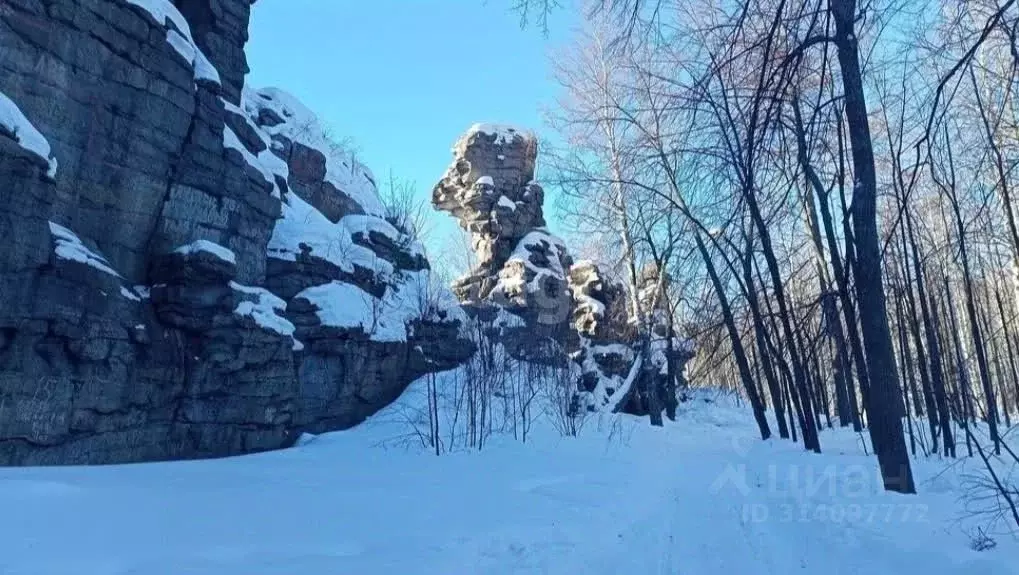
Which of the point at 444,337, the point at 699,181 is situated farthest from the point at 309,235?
the point at 699,181

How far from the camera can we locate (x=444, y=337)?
17.8 metres

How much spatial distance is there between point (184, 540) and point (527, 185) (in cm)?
2498

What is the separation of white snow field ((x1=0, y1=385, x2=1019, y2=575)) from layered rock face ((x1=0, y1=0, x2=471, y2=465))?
1.47 meters

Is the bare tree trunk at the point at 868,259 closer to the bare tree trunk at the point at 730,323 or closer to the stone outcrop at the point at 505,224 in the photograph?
the bare tree trunk at the point at 730,323

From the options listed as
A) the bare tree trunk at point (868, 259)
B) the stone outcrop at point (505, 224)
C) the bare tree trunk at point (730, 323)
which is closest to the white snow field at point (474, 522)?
the bare tree trunk at point (868, 259)

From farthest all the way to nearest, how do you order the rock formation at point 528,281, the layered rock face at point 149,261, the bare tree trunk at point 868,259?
1. the rock formation at point 528,281
2. the layered rock face at point 149,261
3. the bare tree trunk at point 868,259

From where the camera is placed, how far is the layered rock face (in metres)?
7.46

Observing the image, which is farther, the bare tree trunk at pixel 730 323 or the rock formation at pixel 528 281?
the rock formation at pixel 528 281

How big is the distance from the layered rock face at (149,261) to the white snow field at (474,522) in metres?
1.47

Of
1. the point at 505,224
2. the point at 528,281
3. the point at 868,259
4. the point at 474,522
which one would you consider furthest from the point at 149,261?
the point at 505,224

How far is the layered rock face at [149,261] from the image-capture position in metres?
7.46

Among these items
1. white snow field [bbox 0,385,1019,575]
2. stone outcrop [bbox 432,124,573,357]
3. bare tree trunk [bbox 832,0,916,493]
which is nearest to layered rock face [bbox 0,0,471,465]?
white snow field [bbox 0,385,1019,575]

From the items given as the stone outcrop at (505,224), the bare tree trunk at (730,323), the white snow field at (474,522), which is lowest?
the white snow field at (474,522)

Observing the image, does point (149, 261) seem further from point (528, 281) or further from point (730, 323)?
point (528, 281)
